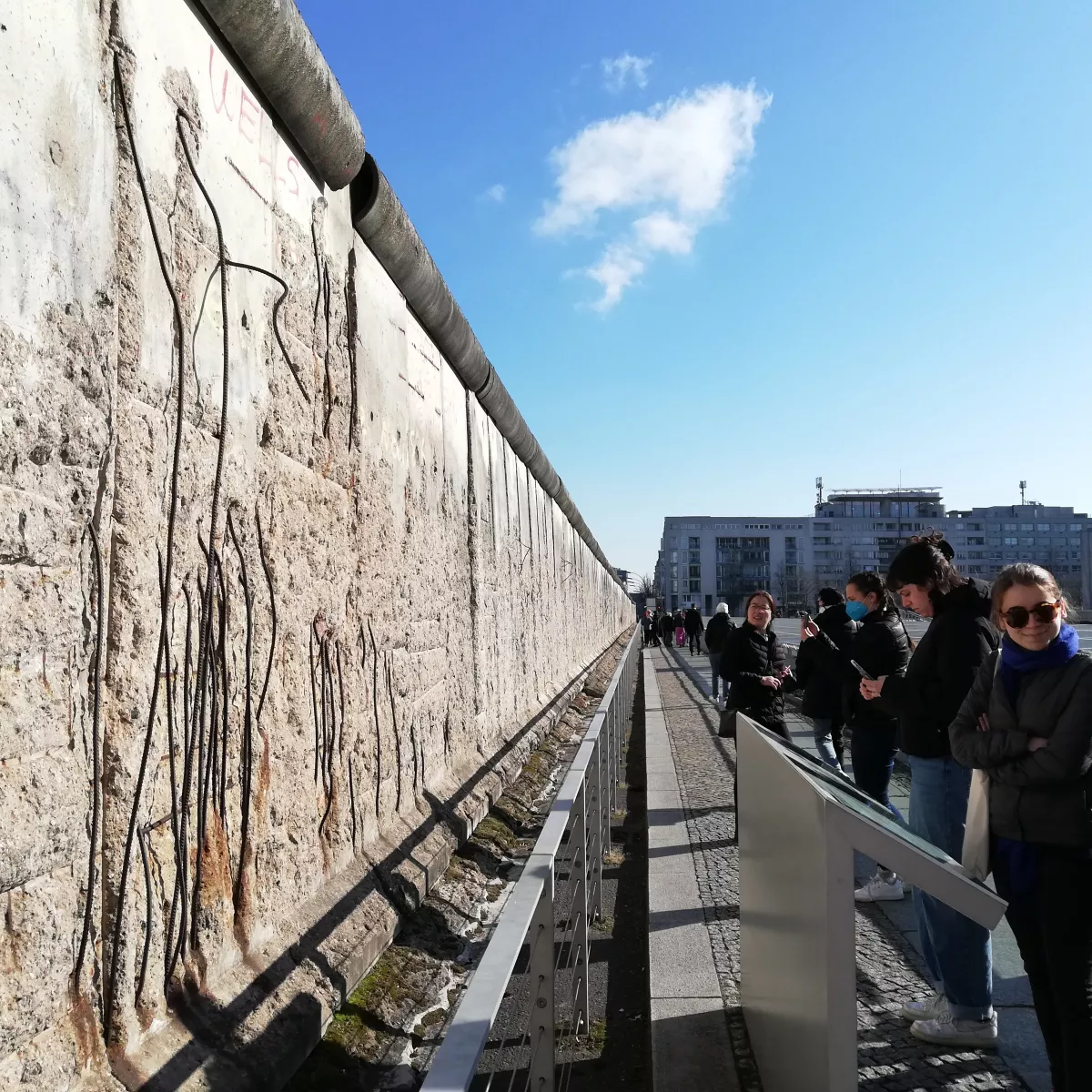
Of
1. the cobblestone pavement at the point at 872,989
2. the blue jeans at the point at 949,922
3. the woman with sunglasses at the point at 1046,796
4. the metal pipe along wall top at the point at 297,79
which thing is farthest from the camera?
the blue jeans at the point at 949,922

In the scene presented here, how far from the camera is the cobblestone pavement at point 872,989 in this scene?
2947 mm

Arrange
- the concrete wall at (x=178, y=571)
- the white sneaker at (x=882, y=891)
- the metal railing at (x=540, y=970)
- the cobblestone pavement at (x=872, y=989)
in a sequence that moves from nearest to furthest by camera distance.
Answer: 1. the metal railing at (x=540, y=970)
2. the concrete wall at (x=178, y=571)
3. the cobblestone pavement at (x=872, y=989)
4. the white sneaker at (x=882, y=891)

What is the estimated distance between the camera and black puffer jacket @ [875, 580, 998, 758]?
3.44 m

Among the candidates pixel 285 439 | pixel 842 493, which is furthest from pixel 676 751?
pixel 842 493

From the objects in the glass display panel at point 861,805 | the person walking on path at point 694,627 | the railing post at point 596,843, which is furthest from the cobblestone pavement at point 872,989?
the person walking on path at point 694,627

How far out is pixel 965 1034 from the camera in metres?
3.16

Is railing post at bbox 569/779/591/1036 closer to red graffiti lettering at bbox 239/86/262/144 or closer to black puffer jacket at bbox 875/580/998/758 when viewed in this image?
black puffer jacket at bbox 875/580/998/758

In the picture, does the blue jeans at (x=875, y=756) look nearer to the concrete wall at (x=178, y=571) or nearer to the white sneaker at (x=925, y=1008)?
the white sneaker at (x=925, y=1008)

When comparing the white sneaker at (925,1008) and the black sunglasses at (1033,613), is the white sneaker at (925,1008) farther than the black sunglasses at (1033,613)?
Yes

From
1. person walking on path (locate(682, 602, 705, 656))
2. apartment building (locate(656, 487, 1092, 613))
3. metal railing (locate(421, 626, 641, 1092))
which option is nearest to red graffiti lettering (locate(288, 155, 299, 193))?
metal railing (locate(421, 626, 641, 1092))

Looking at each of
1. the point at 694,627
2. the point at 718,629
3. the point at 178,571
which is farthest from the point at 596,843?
the point at 694,627

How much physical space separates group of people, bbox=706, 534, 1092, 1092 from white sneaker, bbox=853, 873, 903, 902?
1353 mm

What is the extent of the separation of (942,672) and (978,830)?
0.73 meters

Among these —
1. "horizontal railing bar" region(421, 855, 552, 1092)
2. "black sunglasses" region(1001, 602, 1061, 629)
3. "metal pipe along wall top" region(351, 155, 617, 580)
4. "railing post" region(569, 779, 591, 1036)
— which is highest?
"metal pipe along wall top" region(351, 155, 617, 580)
